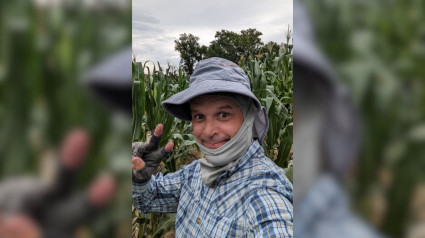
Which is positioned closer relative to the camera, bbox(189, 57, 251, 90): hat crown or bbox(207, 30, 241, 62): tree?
bbox(189, 57, 251, 90): hat crown

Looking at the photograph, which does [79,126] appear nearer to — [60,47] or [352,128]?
[60,47]

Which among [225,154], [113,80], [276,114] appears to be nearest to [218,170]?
[225,154]

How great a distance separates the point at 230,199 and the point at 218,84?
0.98ft

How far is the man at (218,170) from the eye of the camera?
0.78 metres

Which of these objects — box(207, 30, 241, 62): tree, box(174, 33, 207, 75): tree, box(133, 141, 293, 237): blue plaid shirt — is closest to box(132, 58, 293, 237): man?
box(133, 141, 293, 237): blue plaid shirt

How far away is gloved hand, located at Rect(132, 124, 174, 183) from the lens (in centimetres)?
91

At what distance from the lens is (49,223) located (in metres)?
0.20

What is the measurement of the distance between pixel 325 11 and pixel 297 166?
103 millimetres

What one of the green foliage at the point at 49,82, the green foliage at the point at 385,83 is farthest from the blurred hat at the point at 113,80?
the green foliage at the point at 385,83

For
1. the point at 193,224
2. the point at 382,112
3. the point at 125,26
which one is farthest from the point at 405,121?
the point at 193,224

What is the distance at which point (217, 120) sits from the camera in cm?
90

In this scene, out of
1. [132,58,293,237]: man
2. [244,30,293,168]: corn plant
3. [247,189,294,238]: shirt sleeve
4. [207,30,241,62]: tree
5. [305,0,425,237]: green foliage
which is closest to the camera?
[305,0,425,237]: green foliage

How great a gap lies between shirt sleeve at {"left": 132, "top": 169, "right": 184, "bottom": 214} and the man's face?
18 cm

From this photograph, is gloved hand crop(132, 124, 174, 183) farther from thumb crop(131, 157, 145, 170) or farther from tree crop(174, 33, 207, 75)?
tree crop(174, 33, 207, 75)
